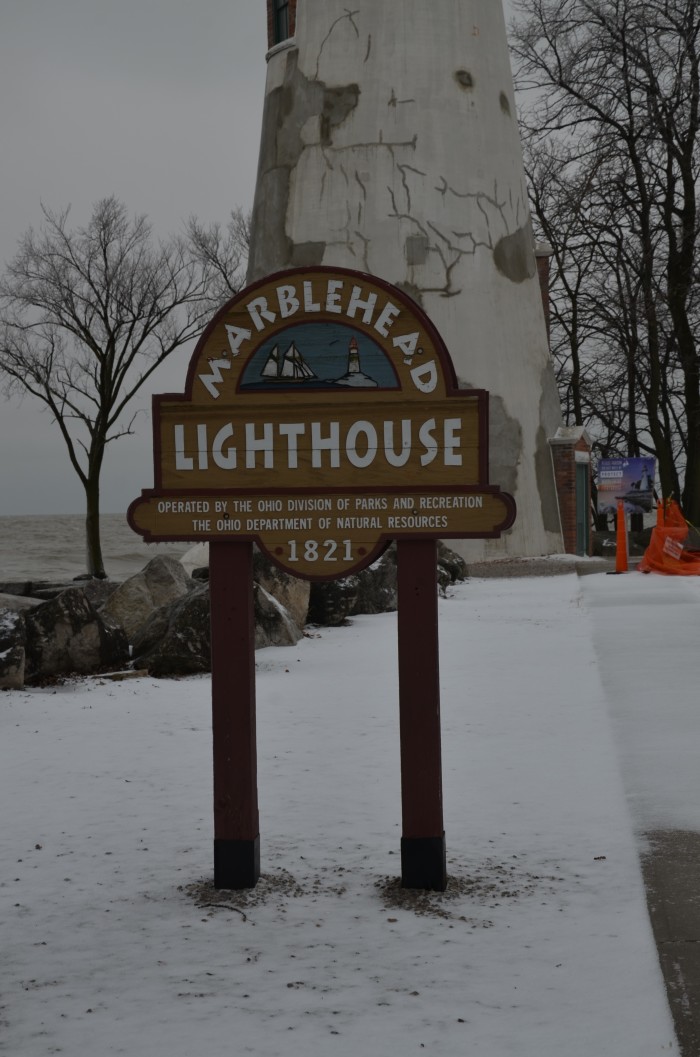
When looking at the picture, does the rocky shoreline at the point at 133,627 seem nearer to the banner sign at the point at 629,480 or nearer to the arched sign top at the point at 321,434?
the arched sign top at the point at 321,434

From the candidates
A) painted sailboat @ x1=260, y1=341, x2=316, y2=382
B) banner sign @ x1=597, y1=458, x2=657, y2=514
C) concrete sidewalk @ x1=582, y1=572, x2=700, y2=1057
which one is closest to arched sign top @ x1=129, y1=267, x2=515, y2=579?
painted sailboat @ x1=260, y1=341, x2=316, y2=382

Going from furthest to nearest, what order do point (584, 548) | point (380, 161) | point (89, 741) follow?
1. point (584, 548)
2. point (380, 161)
3. point (89, 741)

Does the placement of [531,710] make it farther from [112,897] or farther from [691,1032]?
[691,1032]

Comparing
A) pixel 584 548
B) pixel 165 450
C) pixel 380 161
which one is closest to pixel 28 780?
pixel 165 450

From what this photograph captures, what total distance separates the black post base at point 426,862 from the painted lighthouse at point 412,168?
1955 cm

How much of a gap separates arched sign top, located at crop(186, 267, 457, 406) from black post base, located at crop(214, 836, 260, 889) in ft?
5.67

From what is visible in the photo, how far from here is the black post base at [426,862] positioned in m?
4.68

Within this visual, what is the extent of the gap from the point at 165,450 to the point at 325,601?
359 inches

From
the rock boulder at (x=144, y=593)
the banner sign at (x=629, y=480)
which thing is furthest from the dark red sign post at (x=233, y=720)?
the banner sign at (x=629, y=480)

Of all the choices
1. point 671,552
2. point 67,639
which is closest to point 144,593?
point 67,639

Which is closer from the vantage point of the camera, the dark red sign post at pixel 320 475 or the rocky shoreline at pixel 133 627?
the dark red sign post at pixel 320 475

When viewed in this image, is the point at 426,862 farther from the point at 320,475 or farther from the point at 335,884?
the point at 320,475

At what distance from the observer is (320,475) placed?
4.77 meters

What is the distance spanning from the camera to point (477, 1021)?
11.6 feet
